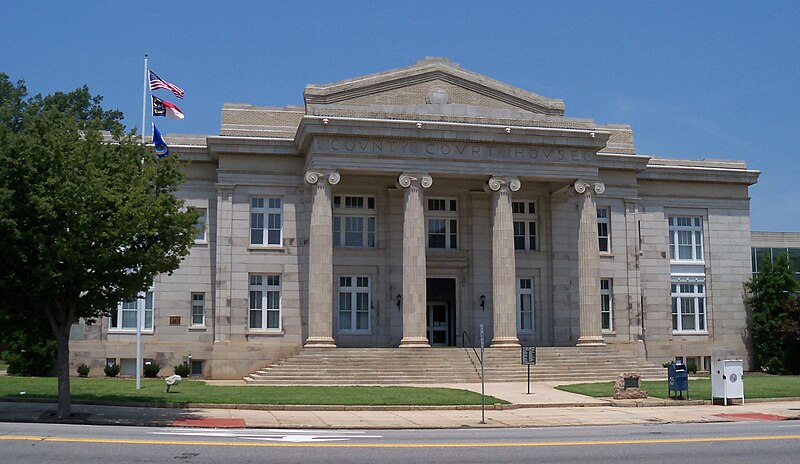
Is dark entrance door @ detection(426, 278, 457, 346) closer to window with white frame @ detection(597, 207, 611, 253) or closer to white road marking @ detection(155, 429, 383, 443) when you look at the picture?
window with white frame @ detection(597, 207, 611, 253)

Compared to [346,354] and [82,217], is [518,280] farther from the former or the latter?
[82,217]

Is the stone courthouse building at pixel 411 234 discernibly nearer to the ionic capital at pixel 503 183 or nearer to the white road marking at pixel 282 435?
the ionic capital at pixel 503 183

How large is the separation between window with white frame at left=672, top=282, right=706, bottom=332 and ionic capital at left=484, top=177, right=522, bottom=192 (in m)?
12.8

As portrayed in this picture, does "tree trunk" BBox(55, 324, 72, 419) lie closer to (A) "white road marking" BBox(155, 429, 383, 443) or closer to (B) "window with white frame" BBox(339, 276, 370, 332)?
(A) "white road marking" BBox(155, 429, 383, 443)

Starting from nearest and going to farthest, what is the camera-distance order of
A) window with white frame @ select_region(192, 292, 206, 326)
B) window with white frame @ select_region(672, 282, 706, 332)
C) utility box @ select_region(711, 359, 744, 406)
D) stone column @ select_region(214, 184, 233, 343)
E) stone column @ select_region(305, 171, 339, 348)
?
utility box @ select_region(711, 359, 744, 406) < stone column @ select_region(305, 171, 339, 348) < stone column @ select_region(214, 184, 233, 343) < window with white frame @ select_region(192, 292, 206, 326) < window with white frame @ select_region(672, 282, 706, 332)

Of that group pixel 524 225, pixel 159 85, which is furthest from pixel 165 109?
pixel 524 225

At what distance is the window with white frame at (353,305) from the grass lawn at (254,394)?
29.9 feet

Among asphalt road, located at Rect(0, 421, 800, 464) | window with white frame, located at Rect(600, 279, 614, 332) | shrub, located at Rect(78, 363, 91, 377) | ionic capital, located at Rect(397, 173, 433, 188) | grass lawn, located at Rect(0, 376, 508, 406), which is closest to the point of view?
asphalt road, located at Rect(0, 421, 800, 464)

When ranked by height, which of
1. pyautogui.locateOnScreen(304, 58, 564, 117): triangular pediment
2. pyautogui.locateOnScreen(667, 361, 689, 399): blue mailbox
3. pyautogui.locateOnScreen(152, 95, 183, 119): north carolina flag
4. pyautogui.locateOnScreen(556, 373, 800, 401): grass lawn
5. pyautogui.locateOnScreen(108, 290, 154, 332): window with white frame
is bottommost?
pyautogui.locateOnScreen(556, 373, 800, 401): grass lawn

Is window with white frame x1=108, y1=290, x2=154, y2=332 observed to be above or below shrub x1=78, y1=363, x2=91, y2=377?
above

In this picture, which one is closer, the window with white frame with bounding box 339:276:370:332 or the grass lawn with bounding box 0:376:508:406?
the grass lawn with bounding box 0:376:508:406

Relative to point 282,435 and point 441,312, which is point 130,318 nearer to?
point 441,312

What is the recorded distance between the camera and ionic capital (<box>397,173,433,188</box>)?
127ft

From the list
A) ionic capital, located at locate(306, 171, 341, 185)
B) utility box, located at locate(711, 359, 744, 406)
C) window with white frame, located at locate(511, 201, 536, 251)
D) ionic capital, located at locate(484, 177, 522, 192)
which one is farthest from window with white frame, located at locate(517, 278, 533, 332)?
utility box, located at locate(711, 359, 744, 406)
